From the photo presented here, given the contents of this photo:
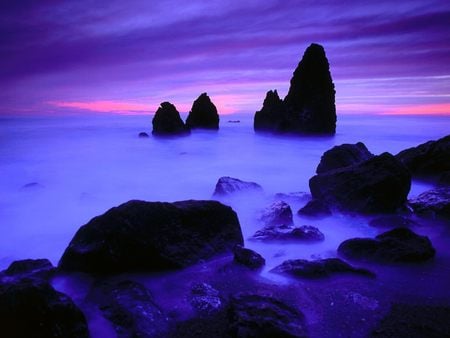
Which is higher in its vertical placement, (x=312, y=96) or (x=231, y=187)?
(x=312, y=96)

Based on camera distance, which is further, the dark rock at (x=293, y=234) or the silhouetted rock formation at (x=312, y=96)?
the silhouetted rock formation at (x=312, y=96)

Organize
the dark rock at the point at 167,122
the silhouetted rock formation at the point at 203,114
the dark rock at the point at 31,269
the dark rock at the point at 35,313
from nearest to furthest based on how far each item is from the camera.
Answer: the dark rock at the point at 35,313, the dark rock at the point at 31,269, the dark rock at the point at 167,122, the silhouetted rock formation at the point at 203,114

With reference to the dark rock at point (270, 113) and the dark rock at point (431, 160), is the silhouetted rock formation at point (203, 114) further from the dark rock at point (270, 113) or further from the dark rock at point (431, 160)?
the dark rock at point (431, 160)

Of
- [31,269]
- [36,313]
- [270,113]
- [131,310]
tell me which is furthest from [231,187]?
[270,113]

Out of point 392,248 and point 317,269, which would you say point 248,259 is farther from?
point 392,248

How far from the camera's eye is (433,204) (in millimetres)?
7465

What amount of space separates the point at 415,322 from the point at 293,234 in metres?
2.68

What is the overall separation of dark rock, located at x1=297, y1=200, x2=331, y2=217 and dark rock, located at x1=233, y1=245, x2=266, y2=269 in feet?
9.12

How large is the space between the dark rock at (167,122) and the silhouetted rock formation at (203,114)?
401 cm

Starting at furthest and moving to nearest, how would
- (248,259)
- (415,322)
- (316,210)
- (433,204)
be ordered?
(316,210), (433,204), (248,259), (415,322)

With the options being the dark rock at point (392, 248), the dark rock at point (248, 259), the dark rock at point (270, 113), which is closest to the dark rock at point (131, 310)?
the dark rock at point (248, 259)

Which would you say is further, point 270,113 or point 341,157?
point 270,113

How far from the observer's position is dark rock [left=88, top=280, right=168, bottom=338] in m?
3.61

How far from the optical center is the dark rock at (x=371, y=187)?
292 inches
